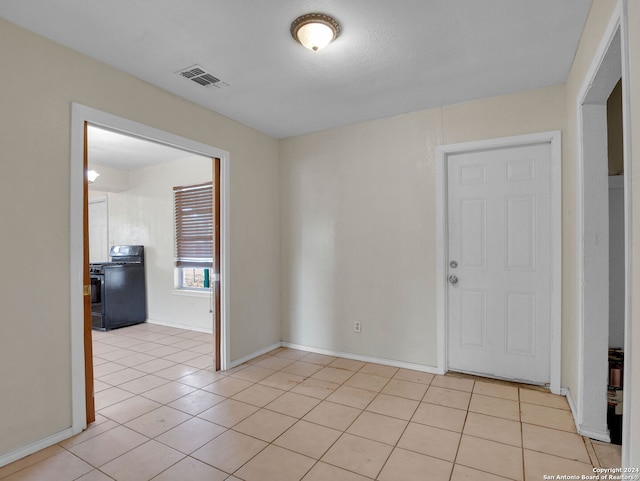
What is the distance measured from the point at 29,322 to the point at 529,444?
315 centimetres

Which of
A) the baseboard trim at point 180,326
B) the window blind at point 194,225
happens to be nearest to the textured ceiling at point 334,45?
the window blind at point 194,225

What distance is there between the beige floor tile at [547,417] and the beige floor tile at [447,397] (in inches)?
15.5

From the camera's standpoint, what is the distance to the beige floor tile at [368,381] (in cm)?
301

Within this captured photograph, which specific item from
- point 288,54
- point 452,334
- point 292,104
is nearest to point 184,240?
point 292,104

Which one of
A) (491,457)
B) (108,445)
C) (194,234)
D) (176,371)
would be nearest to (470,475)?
(491,457)

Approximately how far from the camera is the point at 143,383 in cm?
314

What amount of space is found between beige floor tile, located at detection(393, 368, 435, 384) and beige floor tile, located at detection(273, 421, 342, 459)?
110 centimetres

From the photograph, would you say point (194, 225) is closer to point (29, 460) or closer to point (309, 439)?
point (29, 460)

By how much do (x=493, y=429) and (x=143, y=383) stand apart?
2902mm

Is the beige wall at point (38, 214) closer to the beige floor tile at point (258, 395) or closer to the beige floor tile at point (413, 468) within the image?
the beige floor tile at point (258, 395)

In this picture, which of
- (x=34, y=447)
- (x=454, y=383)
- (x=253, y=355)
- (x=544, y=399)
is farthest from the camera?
(x=253, y=355)

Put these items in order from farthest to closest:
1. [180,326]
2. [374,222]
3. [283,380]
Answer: [180,326], [374,222], [283,380]

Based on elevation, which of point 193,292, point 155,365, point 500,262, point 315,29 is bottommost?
point 155,365

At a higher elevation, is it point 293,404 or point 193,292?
point 193,292
